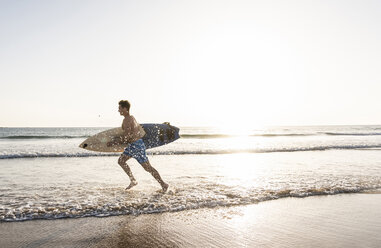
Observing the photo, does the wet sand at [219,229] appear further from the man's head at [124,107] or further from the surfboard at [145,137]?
the surfboard at [145,137]

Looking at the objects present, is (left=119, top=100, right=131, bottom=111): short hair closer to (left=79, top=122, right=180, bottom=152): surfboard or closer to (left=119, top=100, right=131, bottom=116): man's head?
(left=119, top=100, right=131, bottom=116): man's head

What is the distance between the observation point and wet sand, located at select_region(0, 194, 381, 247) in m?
3.61

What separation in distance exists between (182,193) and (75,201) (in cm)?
223

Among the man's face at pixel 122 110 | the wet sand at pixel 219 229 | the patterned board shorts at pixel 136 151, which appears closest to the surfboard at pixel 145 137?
the patterned board shorts at pixel 136 151

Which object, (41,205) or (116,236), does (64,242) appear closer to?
(116,236)

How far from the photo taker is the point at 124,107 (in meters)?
6.29

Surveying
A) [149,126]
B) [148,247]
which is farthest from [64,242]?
[149,126]

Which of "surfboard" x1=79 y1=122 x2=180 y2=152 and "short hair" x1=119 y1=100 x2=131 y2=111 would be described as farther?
"surfboard" x1=79 y1=122 x2=180 y2=152

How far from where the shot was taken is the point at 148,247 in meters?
3.46

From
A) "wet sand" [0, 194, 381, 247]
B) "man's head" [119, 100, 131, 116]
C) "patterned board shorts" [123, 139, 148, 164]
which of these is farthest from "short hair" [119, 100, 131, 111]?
"wet sand" [0, 194, 381, 247]

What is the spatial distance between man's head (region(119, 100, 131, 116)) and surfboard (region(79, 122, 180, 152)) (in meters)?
2.07

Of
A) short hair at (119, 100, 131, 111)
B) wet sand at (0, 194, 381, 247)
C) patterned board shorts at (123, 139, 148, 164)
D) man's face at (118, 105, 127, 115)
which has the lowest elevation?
wet sand at (0, 194, 381, 247)

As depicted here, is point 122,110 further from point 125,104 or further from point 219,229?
point 219,229

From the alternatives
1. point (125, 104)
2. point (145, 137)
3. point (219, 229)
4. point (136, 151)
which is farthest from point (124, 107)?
point (219, 229)
